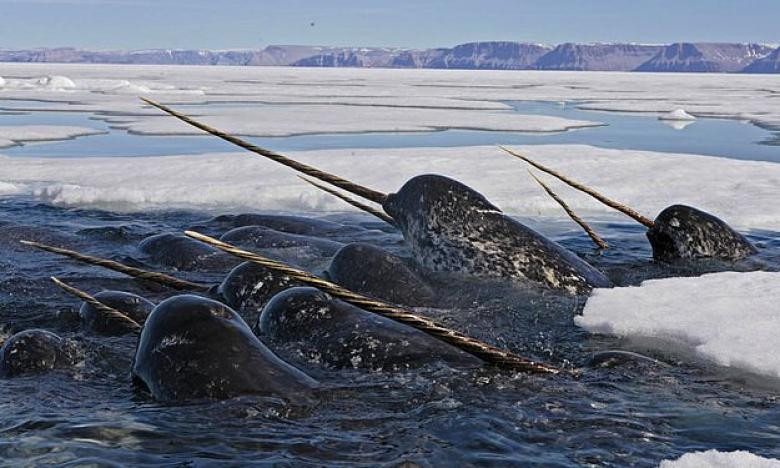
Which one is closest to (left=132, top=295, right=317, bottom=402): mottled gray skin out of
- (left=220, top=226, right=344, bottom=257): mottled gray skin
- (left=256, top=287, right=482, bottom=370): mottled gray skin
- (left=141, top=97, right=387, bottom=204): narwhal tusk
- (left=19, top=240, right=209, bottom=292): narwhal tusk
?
(left=19, top=240, right=209, bottom=292): narwhal tusk

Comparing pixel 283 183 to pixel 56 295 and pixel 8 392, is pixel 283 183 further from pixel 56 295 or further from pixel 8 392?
pixel 8 392

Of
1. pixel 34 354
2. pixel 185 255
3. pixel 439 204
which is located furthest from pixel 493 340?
pixel 185 255

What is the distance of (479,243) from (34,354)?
145 inches

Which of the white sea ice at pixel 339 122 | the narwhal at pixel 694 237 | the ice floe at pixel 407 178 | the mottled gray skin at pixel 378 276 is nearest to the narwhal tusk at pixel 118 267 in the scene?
the mottled gray skin at pixel 378 276

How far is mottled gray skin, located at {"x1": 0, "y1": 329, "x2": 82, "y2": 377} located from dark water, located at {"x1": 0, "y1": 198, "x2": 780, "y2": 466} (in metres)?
0.09

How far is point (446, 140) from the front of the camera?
23.2m

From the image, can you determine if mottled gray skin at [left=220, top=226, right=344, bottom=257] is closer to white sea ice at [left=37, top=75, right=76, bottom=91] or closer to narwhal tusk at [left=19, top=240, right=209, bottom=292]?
narwhal tusk at [left=19, top=240, right=209, bottom=292]

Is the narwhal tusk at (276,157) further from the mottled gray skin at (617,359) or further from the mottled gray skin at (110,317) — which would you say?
the mottled gray skin at (617,359)

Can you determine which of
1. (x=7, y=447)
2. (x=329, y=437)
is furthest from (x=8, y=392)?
(x=329, y=437)

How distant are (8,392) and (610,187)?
9.95 meters

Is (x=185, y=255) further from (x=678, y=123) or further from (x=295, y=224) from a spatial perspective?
(x=678, y=123)

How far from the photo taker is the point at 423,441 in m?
3.99

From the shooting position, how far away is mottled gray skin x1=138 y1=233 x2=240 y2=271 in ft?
27.1

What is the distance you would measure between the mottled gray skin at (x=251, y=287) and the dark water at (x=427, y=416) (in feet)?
3.58
